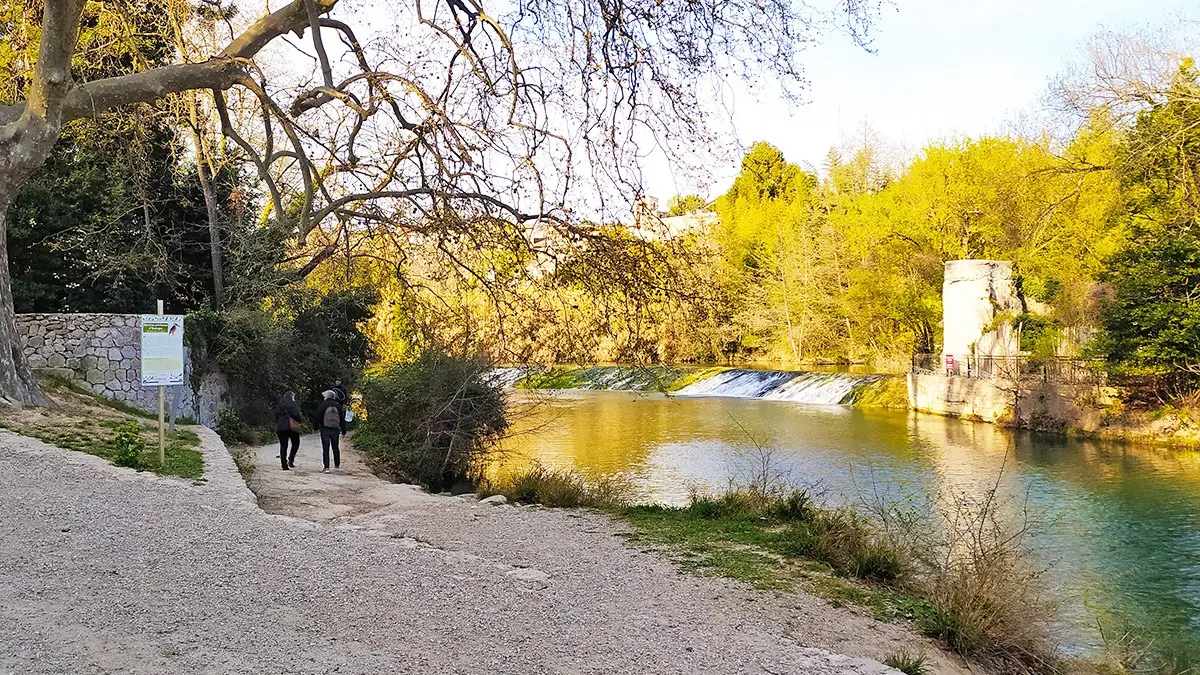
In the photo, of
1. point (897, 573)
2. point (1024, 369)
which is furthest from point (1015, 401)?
point (897, 573)

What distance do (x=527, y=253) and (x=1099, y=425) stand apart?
20.5m

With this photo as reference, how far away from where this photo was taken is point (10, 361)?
12.0 m

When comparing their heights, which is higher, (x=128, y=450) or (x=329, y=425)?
(x=128, y=450)

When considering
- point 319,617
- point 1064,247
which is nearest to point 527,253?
point 319,617

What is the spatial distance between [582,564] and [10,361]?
933 cm

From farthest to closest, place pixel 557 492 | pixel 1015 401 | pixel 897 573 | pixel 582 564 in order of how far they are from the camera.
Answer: pixel 1015 401 → pixel 557 492 → pixel 897 573 → pixel 582 564

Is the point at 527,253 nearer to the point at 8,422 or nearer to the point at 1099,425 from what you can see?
the point at 8,422

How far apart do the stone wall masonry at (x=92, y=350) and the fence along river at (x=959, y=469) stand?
21.9 ft

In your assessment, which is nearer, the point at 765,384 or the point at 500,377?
the point at 500,377

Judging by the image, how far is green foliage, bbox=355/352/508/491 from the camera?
15.6m

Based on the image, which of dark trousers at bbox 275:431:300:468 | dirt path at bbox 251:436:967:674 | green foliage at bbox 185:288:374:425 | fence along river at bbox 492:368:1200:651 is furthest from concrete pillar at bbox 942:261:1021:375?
dirt path at bbox 251:436:967:674

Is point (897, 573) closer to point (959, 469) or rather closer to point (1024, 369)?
point (959, 469)

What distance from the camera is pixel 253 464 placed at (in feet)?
42.8

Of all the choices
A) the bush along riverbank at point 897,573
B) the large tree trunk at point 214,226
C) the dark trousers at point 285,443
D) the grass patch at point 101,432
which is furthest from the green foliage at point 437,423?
the bush along riverbank at point 897,573
